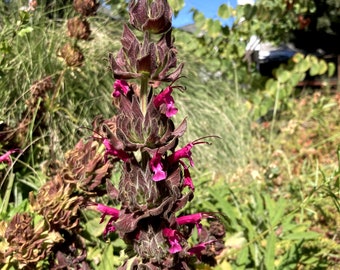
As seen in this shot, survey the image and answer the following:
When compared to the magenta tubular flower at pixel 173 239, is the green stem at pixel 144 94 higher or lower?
higher

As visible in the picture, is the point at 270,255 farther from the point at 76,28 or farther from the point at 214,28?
the point at 214,28

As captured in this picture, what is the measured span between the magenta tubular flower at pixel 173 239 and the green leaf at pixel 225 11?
3227 mm

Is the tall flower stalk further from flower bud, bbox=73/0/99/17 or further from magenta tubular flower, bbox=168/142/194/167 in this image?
flower bud, bbox=73/0/99/17

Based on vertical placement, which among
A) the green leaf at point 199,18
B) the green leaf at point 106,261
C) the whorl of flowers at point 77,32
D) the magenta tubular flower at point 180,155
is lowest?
the green leaf at point 106,261

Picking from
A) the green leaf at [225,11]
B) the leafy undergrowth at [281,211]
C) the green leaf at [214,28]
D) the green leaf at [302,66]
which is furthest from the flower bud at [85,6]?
the green leaf at [302,66]

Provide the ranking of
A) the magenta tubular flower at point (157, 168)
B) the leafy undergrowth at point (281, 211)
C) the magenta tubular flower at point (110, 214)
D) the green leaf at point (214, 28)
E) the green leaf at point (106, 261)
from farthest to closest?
the green leaf at point (214, 28)
the leafy undergrowth at point (281, 211)
the green leaf at point (106, 261)
the magenta tubular flower at point (110, 214)
the magenta tubular flower at point (157, 168)

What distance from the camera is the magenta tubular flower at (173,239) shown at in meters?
0.77

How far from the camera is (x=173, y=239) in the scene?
78cm

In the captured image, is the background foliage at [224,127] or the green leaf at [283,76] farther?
the green leaf at [283,76]

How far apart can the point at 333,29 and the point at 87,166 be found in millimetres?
12568

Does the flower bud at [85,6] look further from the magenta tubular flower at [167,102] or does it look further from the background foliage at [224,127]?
the magenta tubular flower at [167,102]

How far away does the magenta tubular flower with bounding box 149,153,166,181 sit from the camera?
2.42 ft

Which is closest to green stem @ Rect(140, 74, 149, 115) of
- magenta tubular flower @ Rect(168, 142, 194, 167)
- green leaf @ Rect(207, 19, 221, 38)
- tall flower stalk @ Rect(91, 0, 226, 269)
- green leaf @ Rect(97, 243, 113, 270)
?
tall flower stalk @ Rect(91, 0, 226, 269)

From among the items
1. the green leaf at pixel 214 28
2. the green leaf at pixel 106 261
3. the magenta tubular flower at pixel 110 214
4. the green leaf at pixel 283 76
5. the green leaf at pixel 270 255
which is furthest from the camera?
the green leaf at pixel 214 28
